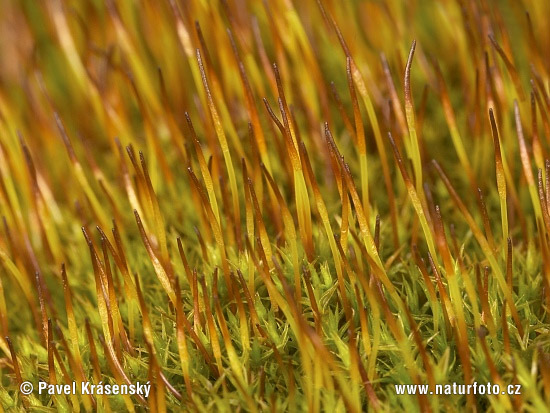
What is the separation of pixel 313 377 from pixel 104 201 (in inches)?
30.6

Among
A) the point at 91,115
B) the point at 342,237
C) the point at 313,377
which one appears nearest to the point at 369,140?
the point at 342,237

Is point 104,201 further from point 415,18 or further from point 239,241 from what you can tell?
point 415,18

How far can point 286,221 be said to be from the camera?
1055 millimetres

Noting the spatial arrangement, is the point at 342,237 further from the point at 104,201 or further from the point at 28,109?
the point at 28,109

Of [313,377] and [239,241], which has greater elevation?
[239,241]

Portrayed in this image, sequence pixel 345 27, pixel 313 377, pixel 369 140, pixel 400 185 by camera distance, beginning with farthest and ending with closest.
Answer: pixel 345 27, pixel 369 140, pixel 400 185, pixel 313 377

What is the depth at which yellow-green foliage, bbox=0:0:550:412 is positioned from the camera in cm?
98

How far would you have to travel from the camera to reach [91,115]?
69.4 inches

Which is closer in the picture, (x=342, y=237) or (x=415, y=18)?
(x=342, y=237)

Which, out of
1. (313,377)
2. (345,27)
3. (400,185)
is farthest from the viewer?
(345,27)

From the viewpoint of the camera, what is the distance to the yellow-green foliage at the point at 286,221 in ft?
3.22

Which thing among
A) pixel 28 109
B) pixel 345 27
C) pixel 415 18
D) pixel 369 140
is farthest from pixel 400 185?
pixel 28 109

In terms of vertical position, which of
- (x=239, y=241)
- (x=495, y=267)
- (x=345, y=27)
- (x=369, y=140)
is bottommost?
(x=495, y=267)

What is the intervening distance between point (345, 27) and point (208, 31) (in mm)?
369
